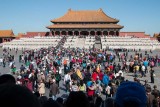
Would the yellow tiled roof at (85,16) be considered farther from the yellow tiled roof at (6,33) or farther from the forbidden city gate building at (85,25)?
the yellow tiled roof at (6,33)

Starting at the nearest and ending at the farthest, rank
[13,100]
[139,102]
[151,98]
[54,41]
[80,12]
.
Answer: [13,100]
[139,102]
[151,98]
[54,41]
[80,12]

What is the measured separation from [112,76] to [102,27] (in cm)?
7059

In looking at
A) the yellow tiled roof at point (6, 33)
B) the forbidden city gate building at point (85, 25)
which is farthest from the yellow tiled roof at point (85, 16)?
the yellow tiled roof at point (6, 33)

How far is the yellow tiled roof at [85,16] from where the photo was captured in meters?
90.2

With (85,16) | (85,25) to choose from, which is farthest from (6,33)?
(85,16)

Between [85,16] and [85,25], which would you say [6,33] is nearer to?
[85,25]

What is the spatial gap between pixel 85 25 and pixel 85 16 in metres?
7.21

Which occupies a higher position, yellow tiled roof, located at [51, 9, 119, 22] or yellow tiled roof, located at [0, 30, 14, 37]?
yellow tiled roof, located at [51, 9, 119, 22]

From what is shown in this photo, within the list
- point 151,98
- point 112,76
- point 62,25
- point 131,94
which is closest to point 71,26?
point 62,25

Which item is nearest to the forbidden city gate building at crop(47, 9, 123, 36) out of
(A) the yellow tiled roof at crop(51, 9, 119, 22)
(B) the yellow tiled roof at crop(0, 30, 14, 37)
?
(A) the yellow tiled roof at crop(51, 9, 119, 22)

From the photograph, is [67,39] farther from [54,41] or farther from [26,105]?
[26,105]

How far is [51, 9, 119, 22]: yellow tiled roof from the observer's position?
90.2 metres

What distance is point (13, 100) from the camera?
1398 mm

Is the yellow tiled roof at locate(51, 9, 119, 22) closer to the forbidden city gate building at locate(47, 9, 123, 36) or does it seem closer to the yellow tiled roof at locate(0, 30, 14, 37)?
the forbidden city gate building at locate(47, 9, 123, 36)
